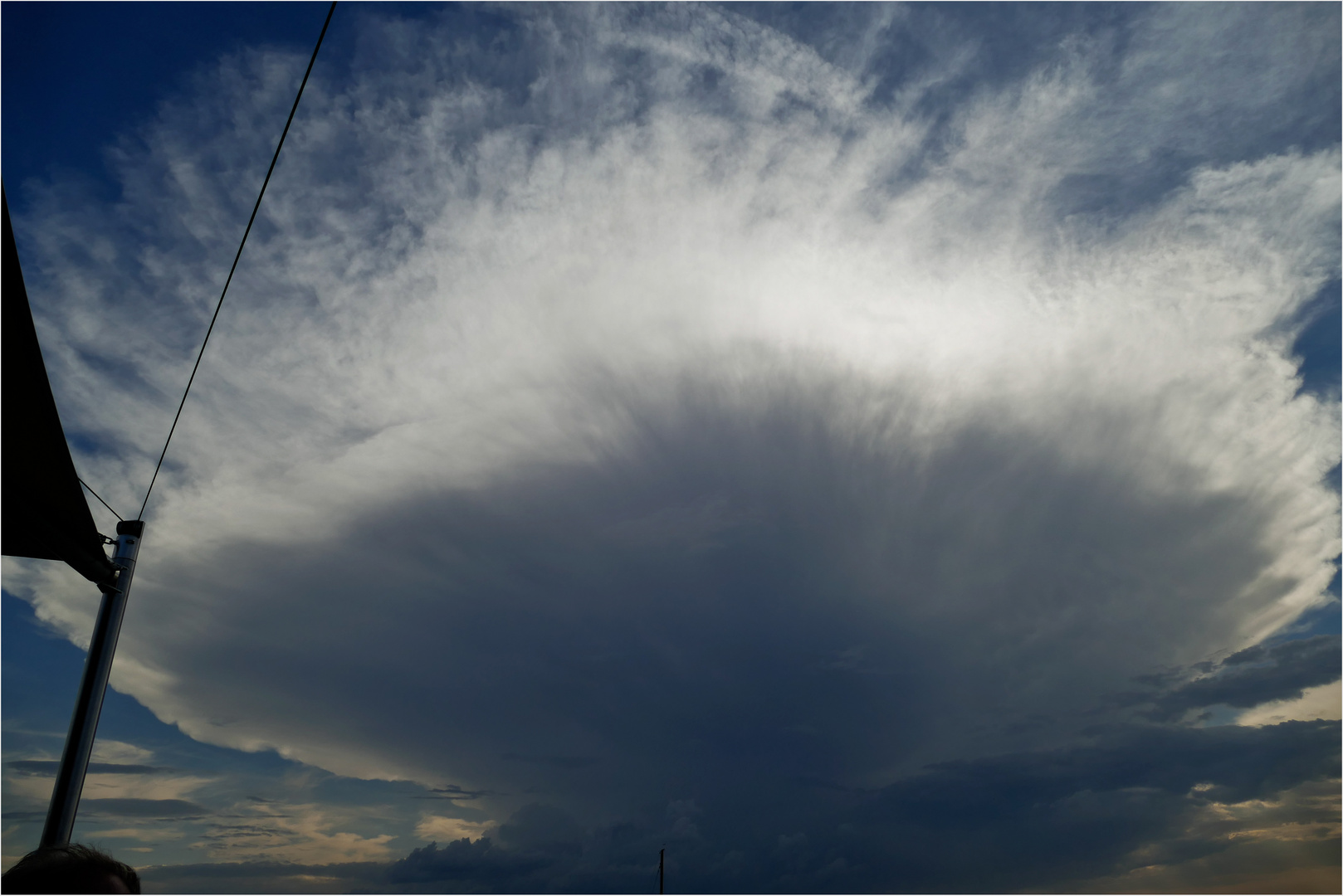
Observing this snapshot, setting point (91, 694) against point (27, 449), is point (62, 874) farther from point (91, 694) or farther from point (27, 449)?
point (91, 694)

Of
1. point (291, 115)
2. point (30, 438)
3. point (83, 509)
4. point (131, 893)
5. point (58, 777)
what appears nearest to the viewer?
point (131, 893)

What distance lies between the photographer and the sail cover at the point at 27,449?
6477 mm

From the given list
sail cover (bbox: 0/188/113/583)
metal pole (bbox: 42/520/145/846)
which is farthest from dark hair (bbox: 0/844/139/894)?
A: metal pole (bbox: 42/520/145/846)

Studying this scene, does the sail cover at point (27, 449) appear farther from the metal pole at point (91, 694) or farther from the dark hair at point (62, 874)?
the dark hair at point (62, 874)

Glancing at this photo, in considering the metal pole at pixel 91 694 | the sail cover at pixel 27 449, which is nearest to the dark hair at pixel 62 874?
the sail cover at pixel 27 449

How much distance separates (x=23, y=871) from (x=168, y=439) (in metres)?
12.0

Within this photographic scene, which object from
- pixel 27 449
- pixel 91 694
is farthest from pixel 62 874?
pixel 91 694

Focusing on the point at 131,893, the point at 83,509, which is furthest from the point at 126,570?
the point at 131,893

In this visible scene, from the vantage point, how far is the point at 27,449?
7.23 metres

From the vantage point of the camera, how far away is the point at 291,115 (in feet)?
25.3

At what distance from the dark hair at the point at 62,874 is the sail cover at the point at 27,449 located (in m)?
4.96

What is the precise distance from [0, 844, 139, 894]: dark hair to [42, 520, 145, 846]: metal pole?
8686mm

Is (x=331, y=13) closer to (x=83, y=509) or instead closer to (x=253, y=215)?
(x=253, y=215)

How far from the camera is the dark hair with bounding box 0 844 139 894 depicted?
142 inches
